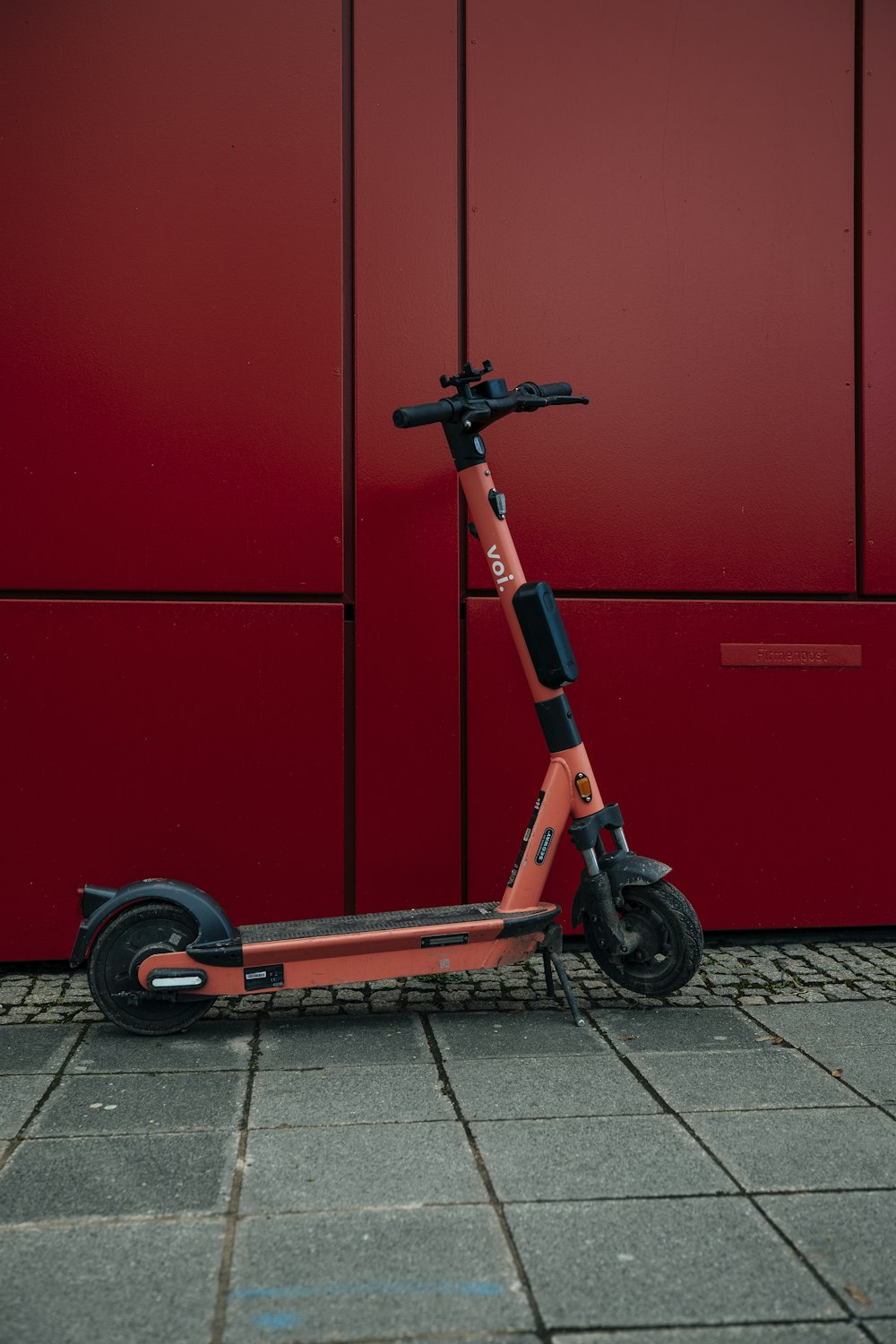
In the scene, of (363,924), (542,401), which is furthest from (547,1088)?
(542,401)

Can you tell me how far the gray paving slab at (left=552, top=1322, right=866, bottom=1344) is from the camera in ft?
6.22

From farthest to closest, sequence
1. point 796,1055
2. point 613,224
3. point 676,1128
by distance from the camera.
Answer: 1. point 613,224
2. point 796,1055
3. point 676,1128

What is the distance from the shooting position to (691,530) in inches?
182

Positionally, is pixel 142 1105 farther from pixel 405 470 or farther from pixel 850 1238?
pixel 405 470

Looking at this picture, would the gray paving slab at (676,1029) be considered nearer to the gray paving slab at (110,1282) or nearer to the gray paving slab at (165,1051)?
the gray paving slab at (165,1051)

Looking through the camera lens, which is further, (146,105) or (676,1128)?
(146,105)

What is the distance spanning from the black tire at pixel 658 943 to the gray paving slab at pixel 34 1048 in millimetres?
1719

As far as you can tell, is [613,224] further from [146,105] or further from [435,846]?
[435,846]

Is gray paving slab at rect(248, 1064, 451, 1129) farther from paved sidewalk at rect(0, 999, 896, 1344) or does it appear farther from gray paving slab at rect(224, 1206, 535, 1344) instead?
gray paving slab at rect(224, 1206, 535, 1344)

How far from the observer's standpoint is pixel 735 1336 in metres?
1.91

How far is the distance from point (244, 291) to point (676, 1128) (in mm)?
3368

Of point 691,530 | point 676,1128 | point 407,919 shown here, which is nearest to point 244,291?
point 691,530

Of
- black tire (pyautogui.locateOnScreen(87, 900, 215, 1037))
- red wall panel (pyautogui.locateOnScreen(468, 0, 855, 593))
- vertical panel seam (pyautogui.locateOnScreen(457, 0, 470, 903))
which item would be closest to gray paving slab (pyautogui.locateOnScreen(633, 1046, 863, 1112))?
vertical panel seam (pyautogui.locateOnScreen(457, 0, 470, 903))

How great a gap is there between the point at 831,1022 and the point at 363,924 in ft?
5.26
